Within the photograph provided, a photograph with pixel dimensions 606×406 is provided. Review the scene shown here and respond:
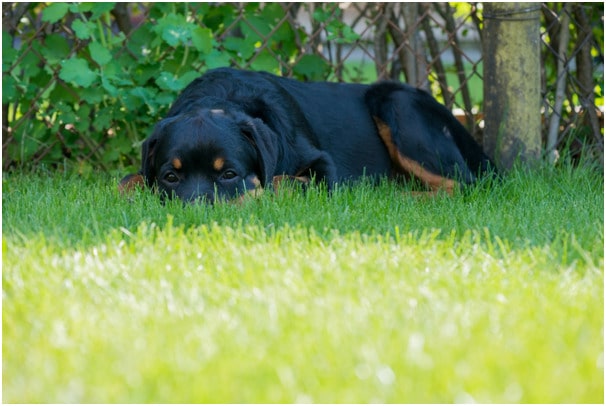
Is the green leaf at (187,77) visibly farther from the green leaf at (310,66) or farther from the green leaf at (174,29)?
the green leaf at (310,66)

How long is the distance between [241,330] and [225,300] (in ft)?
0.87

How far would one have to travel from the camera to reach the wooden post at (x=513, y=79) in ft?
16.6

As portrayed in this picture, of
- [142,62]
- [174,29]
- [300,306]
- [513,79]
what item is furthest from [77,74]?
[300,306]

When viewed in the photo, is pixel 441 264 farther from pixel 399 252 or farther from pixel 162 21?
pixel 162 21

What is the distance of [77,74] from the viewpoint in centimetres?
517

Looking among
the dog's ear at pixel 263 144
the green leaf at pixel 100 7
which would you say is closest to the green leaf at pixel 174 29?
the green leaf at pixel 100 7

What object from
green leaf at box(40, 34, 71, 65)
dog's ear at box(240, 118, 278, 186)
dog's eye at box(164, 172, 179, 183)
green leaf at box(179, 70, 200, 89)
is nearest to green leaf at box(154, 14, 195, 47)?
green leaf at box(179, 70, 200, 89)

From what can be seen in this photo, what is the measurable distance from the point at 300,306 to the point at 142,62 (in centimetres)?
348

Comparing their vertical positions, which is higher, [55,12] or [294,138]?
[55,12]

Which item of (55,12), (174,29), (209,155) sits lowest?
(209,155)

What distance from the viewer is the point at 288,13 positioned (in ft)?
18.3

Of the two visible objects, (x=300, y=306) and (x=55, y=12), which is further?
(x=55, y=12)

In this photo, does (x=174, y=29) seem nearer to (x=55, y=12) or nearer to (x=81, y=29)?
(x=81, y=29)

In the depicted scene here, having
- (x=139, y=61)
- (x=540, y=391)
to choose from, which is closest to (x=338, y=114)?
(x=139, y=61)
